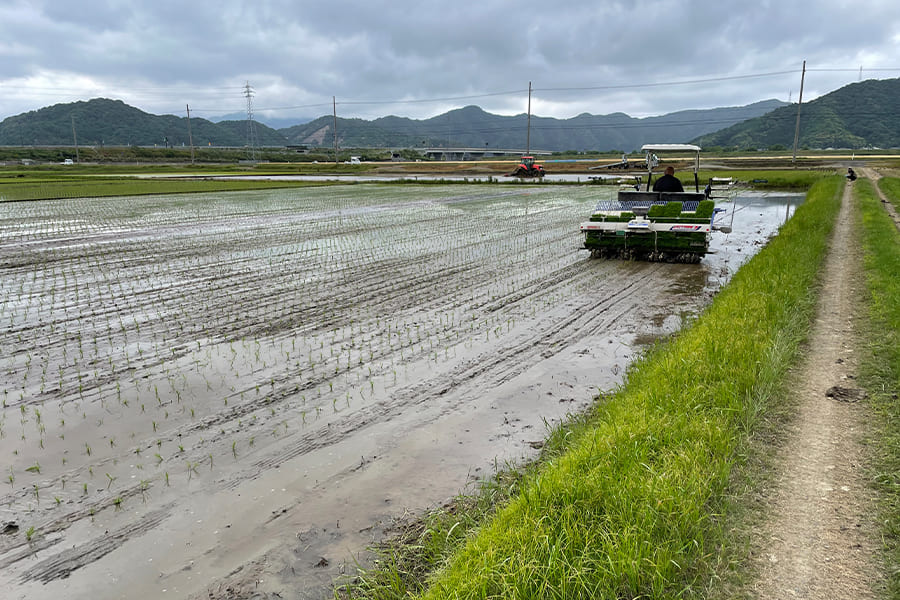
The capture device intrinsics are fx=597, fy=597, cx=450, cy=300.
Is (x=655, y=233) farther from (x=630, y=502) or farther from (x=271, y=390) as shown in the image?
(x=630, y=502)

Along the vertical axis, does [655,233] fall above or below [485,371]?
above

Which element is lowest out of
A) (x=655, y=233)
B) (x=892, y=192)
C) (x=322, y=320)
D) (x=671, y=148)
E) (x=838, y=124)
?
(x=322, y=320)

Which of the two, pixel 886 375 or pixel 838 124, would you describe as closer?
pixel 886 375

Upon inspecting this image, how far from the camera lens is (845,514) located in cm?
371

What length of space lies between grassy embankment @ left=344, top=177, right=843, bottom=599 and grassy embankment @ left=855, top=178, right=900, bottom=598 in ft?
2.62

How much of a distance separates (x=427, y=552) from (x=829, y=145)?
148455 mm

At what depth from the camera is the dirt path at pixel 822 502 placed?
3.16 metres

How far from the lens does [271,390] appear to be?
20.5ft

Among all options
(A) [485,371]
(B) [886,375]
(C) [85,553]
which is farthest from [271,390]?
(B) [886,375]

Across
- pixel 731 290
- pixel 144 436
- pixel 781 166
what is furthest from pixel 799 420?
pixel 781 166

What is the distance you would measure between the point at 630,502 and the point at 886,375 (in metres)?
4.06

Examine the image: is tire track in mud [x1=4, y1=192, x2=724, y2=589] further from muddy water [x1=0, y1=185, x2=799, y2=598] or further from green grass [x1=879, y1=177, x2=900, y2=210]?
green grass [x1=879, y1=177, x2=900, y2=210]

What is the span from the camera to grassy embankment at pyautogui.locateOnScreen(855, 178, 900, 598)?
3.55m

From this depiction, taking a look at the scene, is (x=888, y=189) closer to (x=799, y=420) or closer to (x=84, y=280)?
(x=799, y=420)
